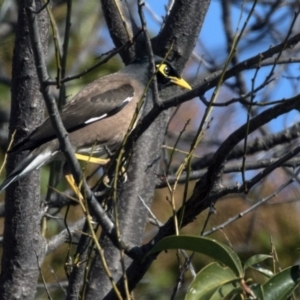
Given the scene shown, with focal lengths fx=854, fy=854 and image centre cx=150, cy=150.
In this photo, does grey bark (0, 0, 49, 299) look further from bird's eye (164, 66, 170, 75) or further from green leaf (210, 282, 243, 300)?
green leaf (210, 282, 243, 300)

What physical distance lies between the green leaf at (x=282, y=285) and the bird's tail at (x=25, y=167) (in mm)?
1732

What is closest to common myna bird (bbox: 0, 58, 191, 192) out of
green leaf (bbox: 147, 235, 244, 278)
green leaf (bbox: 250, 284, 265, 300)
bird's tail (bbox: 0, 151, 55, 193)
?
bird's tail (bbox: 0, 151, 55, 193)

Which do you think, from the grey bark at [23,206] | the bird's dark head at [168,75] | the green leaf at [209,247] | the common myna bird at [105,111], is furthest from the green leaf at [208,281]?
the bird's dark head at [168,75]

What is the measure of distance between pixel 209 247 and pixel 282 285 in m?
0.23

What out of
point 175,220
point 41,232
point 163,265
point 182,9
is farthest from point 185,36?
point 163,265

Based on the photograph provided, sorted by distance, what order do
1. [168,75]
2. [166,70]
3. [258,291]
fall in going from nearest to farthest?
[258,291] < [166,70] < [168,75]

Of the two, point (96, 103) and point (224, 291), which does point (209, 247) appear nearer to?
point (224, 291)

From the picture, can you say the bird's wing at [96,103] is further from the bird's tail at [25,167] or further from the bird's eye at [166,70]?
the bird's tail at [25,167]

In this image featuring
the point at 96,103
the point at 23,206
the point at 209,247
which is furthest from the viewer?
the point at 96,103

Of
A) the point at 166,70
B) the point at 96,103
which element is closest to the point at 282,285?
the point at 166,70

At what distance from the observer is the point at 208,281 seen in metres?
2.34

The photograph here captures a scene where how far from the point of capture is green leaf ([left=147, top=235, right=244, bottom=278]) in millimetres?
2336

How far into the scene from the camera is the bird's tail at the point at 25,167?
3.83 meters

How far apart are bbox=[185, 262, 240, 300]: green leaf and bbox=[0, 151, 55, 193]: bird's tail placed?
5.43 feet
